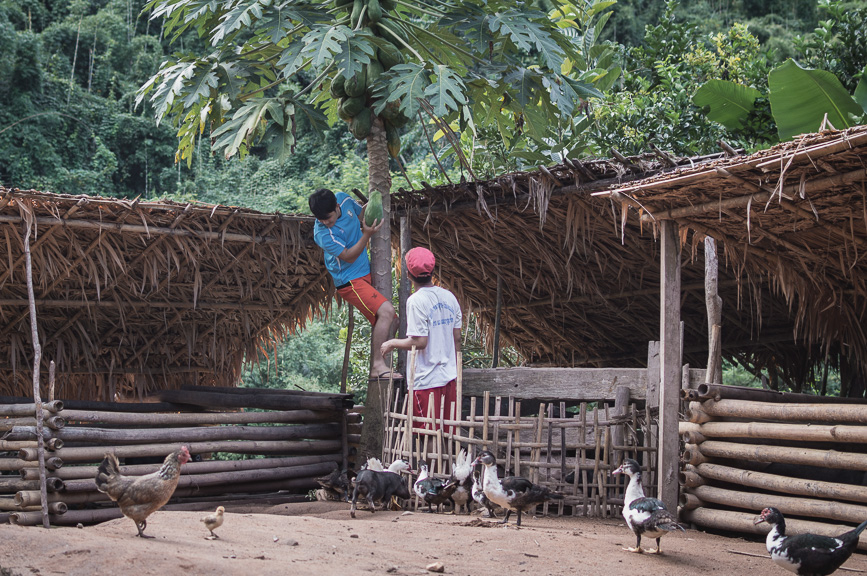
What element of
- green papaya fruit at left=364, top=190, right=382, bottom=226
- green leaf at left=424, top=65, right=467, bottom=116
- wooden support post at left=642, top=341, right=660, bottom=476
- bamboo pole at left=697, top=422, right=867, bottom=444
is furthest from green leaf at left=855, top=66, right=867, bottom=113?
green papaya fruit at left=364, top=190, right=382, bottom=226

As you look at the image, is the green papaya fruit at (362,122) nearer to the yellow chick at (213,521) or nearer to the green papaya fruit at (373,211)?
the green papaya fruit at (373,211)

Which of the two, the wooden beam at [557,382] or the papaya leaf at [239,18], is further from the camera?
the papaya leaf at [239,18]

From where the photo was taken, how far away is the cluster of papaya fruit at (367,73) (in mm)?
7727

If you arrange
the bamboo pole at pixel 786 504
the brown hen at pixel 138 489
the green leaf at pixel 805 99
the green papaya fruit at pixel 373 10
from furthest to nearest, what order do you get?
the green papaya fruit at pixel 373 10 < the green leaf at pixel 805 99 < the bamboo pole at pixel 786 504 < the brown hen at pixel 138 489

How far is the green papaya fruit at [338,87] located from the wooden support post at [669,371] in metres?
3.41

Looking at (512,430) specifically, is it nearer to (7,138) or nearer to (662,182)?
(662,182)

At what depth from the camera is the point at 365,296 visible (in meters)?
7.98

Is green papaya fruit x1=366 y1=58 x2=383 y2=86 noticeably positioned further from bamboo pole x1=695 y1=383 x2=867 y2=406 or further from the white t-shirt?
bamboo pole x1=695 y1=383 x2=867 y2=406

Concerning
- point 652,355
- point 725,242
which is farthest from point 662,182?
point 652,355

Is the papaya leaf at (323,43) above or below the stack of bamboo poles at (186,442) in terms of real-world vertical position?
above

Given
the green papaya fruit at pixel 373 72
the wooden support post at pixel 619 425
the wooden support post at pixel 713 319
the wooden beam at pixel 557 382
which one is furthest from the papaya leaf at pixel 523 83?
the wooden support post at pixel 619 425

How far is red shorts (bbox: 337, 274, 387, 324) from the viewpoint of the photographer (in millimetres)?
7969

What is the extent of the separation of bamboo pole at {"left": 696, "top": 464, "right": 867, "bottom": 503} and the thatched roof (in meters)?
4.67

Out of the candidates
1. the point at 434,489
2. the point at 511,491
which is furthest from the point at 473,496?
the point at 511,491
